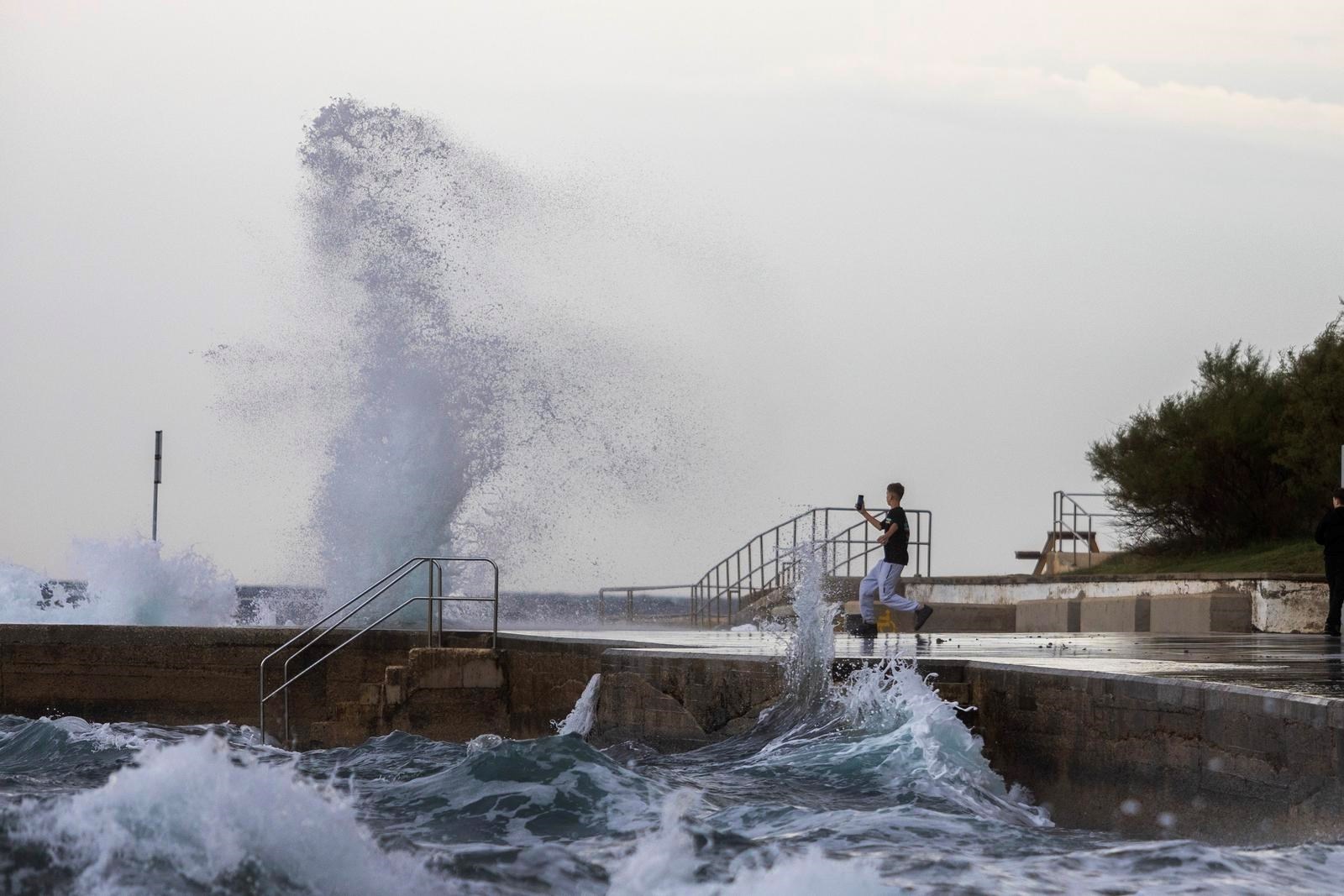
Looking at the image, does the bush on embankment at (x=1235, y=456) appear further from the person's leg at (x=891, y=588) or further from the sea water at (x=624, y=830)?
the sea water at (x=624, y=830)

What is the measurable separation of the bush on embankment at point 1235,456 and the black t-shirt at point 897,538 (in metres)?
13.2

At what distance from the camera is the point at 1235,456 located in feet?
87.4

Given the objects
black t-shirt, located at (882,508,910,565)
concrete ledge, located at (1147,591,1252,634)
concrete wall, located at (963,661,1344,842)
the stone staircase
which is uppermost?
black t-shirt, located at (882,508,910,565)

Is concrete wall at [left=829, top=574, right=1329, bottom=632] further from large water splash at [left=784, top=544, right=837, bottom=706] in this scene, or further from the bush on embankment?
large water splash at [left=784, top=544, right=837, bottom=706]

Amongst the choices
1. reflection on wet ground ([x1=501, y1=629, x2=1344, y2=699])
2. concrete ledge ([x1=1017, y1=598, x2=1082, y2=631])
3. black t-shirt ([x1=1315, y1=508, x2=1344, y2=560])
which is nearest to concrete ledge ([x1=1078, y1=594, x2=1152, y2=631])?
concrete ledge ([x1=1017, y1=598, x2=1082, y2=631])

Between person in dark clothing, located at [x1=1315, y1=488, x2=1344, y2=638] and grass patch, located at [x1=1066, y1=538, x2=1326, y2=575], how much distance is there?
4811 mm

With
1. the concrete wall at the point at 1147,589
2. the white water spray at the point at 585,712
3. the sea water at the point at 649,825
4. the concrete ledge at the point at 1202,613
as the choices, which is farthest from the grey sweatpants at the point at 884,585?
the concrete wall at the point at 1147,589

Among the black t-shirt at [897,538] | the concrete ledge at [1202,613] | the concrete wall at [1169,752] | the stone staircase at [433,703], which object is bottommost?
the stone staircase at [433,703]

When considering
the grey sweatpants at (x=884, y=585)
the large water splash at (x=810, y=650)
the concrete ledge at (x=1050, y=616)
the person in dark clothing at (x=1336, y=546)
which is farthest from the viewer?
the concrete ledge at (x=1050, y=616)

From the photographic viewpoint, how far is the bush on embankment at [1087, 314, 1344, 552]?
24.1m

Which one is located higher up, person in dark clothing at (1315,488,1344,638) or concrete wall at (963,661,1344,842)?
person in dark clothing at (1315,488,1344,638)

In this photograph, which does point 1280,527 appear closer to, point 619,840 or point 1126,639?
point 1126,639

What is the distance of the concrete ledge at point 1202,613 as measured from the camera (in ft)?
58.7

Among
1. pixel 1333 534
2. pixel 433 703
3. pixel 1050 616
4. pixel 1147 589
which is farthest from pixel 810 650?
pixel 1050 616
